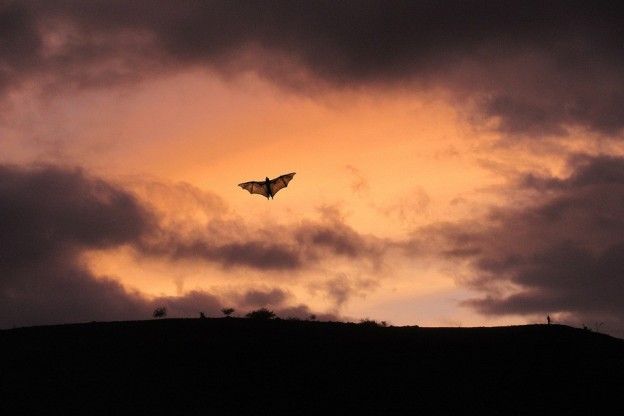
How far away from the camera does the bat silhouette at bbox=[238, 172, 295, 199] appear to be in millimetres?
51531

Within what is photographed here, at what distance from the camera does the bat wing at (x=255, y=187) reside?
2046 inches

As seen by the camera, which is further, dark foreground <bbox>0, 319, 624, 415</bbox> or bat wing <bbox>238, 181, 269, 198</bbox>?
bat wing <bbox>238, 181, 269, 198</bbox>

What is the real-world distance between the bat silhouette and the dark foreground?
53.7ft

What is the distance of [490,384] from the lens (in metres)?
30.6

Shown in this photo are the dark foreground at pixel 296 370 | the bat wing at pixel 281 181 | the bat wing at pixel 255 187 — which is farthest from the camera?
the bat wing at pixel 255 187

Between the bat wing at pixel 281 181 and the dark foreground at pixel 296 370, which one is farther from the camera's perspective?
the bat wing at pixel 281 181

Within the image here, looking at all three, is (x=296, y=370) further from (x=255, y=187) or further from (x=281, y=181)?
(x=255, y=187)

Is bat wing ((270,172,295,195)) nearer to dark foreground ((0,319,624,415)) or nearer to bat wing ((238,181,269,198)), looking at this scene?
bat wing ((238,181,269,198))

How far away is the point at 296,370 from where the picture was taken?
30.5 meters

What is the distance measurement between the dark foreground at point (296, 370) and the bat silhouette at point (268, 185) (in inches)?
645

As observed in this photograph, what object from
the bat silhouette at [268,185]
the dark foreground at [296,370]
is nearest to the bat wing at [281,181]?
the bat silhouette at [268,185]

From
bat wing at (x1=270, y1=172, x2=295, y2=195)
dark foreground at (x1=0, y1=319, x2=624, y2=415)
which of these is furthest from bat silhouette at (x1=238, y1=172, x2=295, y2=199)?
dark foreground at (x1=0, y1=319, x2=624, y2=415)

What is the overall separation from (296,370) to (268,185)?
864 inches

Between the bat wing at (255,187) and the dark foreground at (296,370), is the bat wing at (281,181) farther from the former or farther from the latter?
the dark foreground at (296,370)
